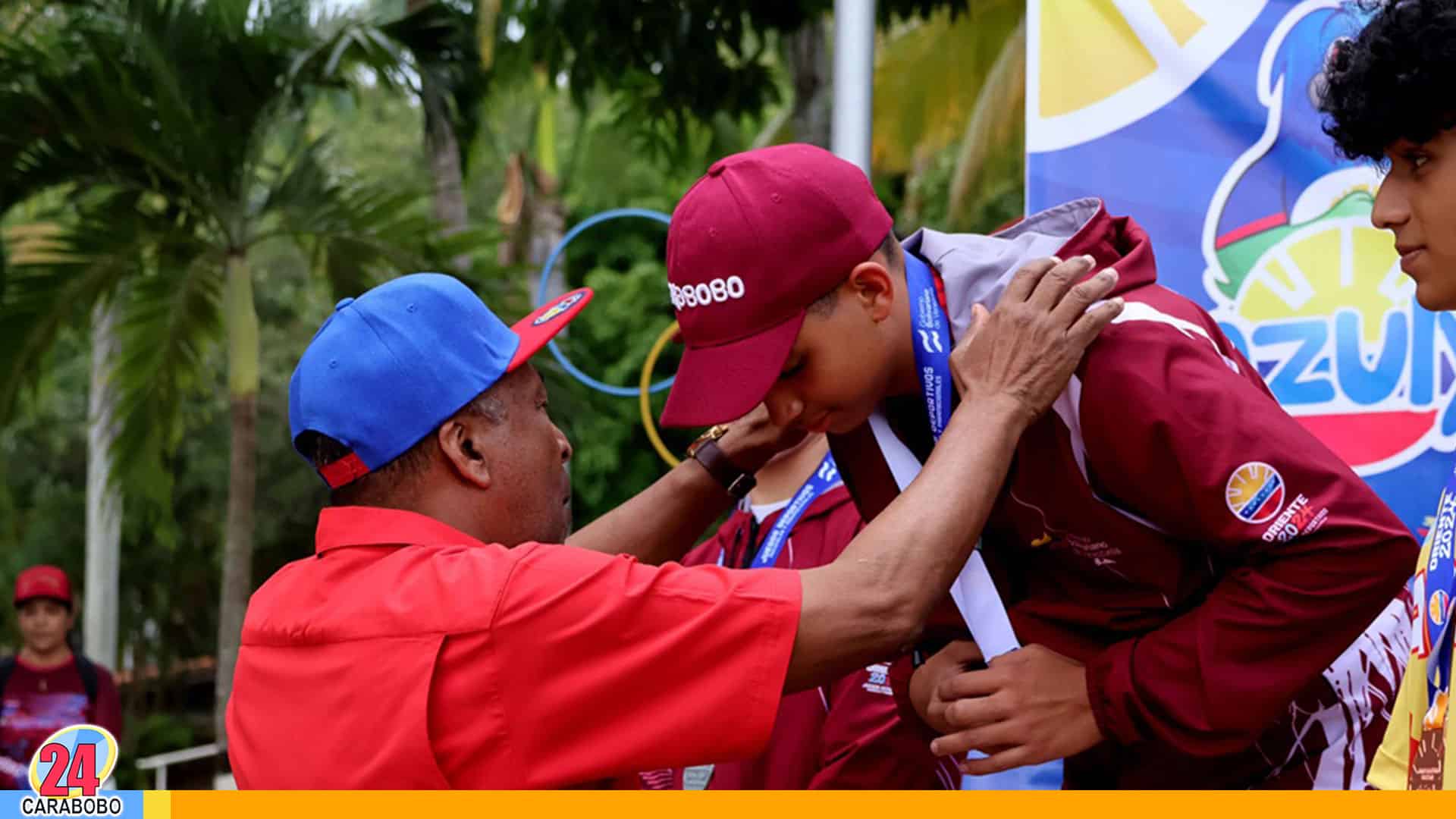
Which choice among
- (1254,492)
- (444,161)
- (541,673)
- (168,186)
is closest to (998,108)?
(444,161)

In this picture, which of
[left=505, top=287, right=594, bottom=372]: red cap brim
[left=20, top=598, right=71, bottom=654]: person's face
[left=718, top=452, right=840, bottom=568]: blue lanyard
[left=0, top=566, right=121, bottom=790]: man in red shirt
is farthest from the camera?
[left=20, top=598, right=71, bottom=654]: person's face

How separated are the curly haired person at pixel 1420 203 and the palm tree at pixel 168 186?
21.9 feet

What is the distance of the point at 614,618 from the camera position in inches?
91.9

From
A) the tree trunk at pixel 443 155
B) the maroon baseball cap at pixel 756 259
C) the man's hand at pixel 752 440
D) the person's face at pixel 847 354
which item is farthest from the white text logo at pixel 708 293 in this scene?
the tree trunk at pixel 443 155

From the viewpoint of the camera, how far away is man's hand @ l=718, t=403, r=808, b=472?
333 centimetres

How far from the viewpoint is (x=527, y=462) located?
268 cm

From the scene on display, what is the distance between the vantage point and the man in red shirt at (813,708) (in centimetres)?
338

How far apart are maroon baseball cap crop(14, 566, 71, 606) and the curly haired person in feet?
22.9

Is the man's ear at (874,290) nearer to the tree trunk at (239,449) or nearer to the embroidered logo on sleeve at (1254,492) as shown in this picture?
the embroidered logo on sleeve at (1254,492)

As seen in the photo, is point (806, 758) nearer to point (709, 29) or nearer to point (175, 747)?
point (709, 29)

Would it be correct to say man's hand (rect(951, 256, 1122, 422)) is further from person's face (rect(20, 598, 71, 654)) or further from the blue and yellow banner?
person's face (rect(20, 598, 71, 654))

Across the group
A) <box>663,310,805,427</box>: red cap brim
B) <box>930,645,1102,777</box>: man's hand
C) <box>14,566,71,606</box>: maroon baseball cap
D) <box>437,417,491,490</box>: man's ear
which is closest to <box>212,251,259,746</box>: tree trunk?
<box>14,566,71,606</box>: maroon baseball cap

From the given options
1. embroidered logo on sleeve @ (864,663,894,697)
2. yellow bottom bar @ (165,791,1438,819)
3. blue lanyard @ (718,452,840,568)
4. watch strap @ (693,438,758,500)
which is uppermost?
yellow bottom bar @ (165,791,1438,819)

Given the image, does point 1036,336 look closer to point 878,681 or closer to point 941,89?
point 878,681
